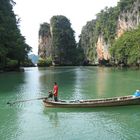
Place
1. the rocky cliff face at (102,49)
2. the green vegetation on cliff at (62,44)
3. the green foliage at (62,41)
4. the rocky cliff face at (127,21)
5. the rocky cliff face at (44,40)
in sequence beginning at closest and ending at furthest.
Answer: the rocky cliff face at (127,21) < the rocky cliff face at (102,49) < the green vegetation on cliff at (62,44) < the green foliage at (62,41) < the rocky cliff face at (44,40)

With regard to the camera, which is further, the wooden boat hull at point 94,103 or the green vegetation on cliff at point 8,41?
the green vegetation on cliff at point 8,41

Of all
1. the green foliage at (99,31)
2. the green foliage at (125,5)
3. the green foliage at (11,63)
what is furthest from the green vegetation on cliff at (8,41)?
the green foliage at (99,31)

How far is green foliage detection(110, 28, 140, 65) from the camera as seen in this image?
298ft

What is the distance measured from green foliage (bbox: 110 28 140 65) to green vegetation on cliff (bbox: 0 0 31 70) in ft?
96.0

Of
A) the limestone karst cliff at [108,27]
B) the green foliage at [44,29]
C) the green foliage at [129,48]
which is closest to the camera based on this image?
the green foliage at [129,48]

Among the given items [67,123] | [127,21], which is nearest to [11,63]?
[127,21]

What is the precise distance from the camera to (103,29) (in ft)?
437

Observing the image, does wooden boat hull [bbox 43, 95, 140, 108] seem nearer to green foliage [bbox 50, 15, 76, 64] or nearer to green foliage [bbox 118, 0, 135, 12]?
green foliage [bbox 118, 0, 135, 12]

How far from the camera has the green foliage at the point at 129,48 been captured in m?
90.8

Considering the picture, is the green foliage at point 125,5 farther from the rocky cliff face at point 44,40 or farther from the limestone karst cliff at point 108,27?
the rocky cliff face at point 44,40

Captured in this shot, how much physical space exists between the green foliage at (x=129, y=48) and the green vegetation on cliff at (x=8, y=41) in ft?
96.0

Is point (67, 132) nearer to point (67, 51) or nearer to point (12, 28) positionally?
point (12, 28)

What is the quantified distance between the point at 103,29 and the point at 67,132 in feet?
383

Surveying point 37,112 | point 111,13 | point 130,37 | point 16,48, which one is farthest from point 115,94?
point 111,13
